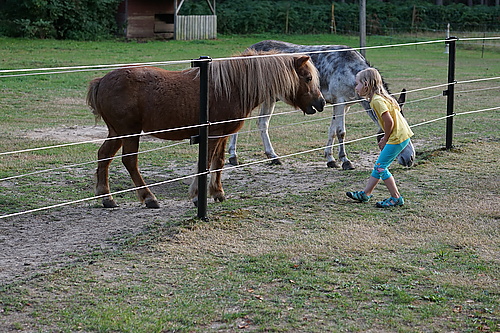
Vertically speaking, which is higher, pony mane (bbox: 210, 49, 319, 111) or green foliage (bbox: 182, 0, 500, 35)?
green foliage (bbox: 182, 0, 500, 35)

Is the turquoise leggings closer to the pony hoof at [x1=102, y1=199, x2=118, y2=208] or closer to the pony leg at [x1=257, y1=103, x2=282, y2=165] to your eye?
the pony leg at [x1=257, y1=103, x2=282, y2=165]

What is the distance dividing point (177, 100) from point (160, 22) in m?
27.7

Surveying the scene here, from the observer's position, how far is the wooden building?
31.8 metres

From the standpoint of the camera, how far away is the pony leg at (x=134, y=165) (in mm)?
6379

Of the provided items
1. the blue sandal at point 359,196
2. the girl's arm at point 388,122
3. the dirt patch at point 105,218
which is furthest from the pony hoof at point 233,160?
the girl's arm at point 388,122

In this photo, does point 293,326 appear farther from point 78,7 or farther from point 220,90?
point 78,7

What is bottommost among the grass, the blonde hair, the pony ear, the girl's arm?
the grass

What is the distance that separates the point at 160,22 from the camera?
108 feet

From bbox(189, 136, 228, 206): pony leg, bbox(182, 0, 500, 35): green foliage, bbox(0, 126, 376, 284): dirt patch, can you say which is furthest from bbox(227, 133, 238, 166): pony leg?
bbox(182, 0, 500, 35): green foliage

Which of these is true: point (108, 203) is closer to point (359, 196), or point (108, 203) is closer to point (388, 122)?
point (359, 196)

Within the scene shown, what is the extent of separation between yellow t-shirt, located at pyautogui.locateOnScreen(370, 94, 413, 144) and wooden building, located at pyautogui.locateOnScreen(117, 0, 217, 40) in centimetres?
2688

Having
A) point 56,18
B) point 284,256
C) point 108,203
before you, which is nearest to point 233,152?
point 108,203

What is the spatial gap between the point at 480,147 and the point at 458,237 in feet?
15.3

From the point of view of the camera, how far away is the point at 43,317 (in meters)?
3.86
